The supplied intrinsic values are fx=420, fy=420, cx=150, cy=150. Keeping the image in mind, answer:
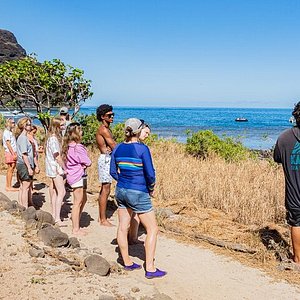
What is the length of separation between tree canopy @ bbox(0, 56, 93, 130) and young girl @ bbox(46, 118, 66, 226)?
783 centimetres

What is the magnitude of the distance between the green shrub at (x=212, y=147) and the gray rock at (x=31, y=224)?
9076 millimetres

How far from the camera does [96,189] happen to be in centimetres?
1052

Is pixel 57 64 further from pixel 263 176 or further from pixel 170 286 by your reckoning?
pixel 170 286

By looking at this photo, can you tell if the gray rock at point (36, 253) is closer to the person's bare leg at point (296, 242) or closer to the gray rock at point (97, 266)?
the gray rock at point (97, 266)

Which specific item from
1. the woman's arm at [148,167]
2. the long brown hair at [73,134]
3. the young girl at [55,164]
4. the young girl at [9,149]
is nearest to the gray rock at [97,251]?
the young girl at [55,164]

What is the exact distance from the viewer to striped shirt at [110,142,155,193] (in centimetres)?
491

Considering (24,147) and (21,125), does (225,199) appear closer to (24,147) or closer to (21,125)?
(24,147)

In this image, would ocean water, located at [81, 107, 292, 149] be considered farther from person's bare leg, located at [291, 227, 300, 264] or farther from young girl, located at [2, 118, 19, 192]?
person's bare leg, located at [291, 227, 300, 264]

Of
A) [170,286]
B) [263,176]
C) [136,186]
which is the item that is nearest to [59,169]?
[136,186]

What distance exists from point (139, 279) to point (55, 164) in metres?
2.98

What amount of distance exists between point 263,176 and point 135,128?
5.84m

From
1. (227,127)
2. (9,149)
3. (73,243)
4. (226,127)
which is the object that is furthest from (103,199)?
(227,127)

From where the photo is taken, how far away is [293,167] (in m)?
5.18

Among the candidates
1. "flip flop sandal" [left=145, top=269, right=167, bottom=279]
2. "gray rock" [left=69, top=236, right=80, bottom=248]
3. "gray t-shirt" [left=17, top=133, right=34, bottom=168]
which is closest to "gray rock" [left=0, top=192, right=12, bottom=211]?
"gray t-shirt" [left=17, top=133, right=34, bottom=168]
